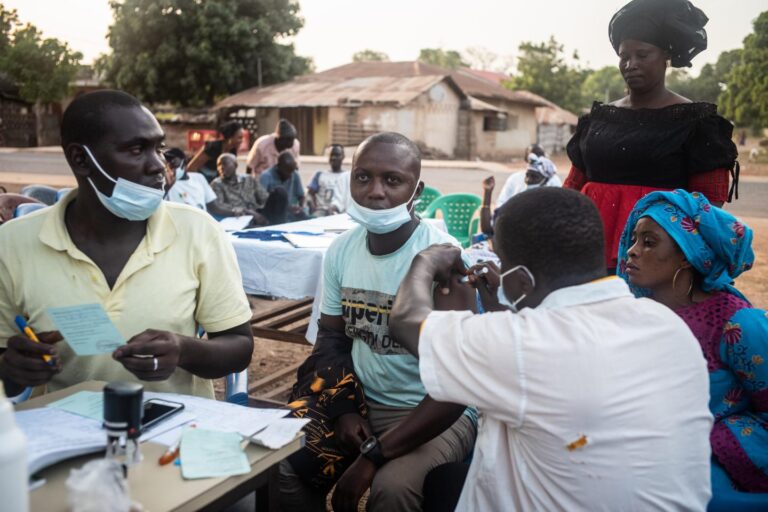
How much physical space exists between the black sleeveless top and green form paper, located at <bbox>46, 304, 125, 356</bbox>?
89.8 inches

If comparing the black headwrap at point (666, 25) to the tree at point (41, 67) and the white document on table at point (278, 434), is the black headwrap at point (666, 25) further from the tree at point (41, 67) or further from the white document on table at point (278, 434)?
the tree at point (41, 67)

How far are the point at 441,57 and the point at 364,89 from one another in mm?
33116

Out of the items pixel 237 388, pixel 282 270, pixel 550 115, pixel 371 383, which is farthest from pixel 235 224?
pixel 550 115

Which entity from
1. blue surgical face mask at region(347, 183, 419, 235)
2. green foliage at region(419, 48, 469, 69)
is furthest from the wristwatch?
green foliage at region(419, 48, 469, 69)

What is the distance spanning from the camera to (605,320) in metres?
→ 1.53

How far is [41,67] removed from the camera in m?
31.1

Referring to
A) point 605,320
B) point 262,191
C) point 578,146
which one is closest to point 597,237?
point 605,320

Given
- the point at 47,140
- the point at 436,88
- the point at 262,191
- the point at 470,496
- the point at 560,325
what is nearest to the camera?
the point at 560,325

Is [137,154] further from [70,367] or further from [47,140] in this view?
[47,140]

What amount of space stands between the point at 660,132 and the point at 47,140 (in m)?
40.2

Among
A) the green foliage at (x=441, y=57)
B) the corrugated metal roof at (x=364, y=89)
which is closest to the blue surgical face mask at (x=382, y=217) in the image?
→ the corrugated metal roof at (x=364, y=89)

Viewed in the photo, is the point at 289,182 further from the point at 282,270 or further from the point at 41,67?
the point at 41,67

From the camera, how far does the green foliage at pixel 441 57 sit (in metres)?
60.9

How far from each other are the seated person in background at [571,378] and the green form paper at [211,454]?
0.48 meters
